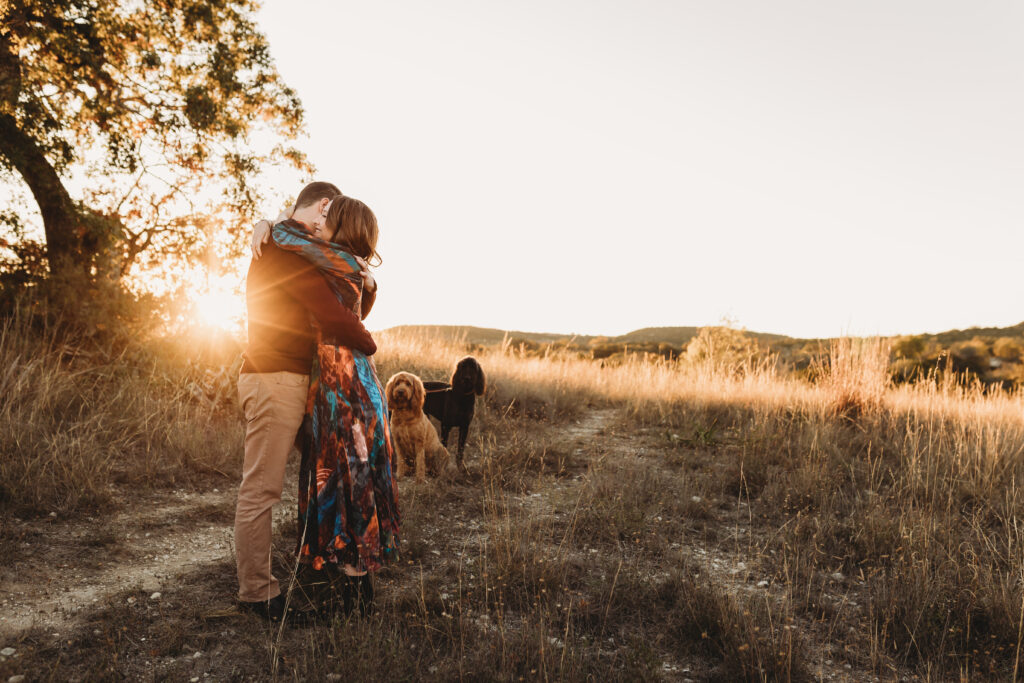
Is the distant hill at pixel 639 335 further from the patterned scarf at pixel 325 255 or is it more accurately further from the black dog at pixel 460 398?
the patterned scarf at pixel 325 255

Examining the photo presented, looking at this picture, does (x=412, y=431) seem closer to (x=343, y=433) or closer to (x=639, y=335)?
(x=343, y=433)

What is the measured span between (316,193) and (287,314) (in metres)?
0.66

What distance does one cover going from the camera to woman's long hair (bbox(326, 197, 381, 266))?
9.82 feet

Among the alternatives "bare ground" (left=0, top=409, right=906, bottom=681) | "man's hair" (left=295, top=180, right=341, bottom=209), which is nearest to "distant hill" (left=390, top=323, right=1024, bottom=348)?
"bare ground" (left=0, top=409, right=906, bottom=681)

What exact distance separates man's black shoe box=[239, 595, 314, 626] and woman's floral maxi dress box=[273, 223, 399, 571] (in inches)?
12.3

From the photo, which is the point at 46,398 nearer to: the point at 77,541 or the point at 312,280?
the point at 77,541

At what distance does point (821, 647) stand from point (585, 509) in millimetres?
2045

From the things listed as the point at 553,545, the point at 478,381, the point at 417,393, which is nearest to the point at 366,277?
the point at 553,545

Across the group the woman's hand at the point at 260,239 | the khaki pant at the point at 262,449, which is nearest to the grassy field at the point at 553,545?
the khaki pant at the point at 262,449

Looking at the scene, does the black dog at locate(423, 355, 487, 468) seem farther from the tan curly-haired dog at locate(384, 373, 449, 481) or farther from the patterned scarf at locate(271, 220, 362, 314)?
the patterned scarf at locate(271, 220, 362, 314)

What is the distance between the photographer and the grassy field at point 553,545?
9.64 feet

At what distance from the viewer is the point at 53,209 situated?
7.31m

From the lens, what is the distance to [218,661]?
282 cm

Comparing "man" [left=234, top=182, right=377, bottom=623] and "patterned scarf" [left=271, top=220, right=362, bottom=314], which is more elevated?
"patterned scarf" [left=271, top=220, right=362, bottom=314]
